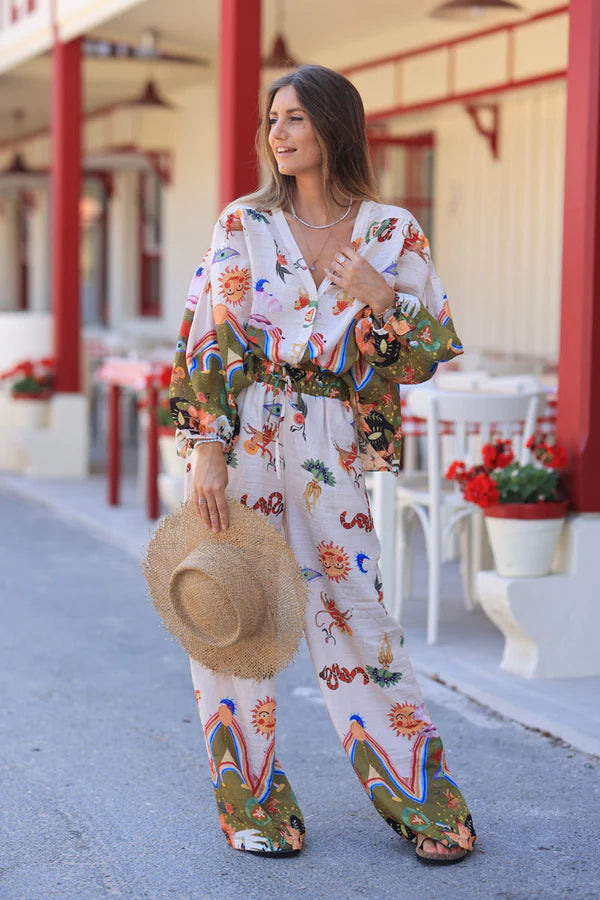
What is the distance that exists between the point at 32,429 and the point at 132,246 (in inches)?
282

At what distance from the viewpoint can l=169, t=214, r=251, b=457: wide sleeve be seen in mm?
3021

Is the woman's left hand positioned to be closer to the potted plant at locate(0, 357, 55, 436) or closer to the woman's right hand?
the woman's right hand

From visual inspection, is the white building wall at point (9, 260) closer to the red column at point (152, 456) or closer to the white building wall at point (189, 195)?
the white building wall at point (189, 195)

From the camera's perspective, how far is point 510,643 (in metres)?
4.79

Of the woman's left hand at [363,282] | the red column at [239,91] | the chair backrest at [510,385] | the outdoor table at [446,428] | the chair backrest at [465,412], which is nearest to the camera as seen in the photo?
the woman's left hand at [363,282]

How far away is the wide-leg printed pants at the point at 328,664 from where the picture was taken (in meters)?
3.08

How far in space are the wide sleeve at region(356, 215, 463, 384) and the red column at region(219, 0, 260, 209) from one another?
12.4ft

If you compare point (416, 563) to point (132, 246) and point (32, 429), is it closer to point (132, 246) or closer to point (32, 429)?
point (32, 429)

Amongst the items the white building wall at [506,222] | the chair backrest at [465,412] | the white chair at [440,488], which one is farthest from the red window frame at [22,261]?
the chair backrest at [465,412]

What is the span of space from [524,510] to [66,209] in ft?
21.4

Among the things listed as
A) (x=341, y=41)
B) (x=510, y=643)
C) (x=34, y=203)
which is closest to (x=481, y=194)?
(x=341, y=41)

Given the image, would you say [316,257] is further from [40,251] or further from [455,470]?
[40,251]

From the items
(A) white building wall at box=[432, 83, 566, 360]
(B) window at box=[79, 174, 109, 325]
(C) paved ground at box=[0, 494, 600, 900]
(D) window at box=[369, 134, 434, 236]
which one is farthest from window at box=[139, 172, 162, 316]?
(C) paved ground at box=[0, 494, 600, 900]

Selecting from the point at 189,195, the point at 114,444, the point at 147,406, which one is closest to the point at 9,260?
the point at 189,195
